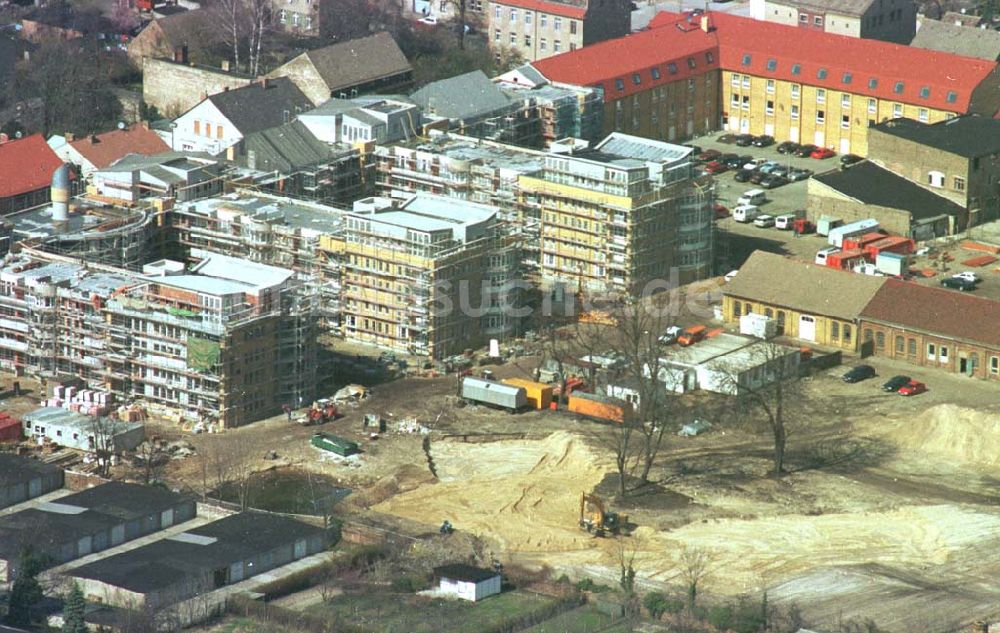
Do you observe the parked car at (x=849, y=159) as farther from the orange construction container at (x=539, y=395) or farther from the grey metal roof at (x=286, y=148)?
the orange construction container at (x=539, y=395)

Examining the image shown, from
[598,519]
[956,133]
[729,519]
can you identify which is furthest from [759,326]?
[956,133]

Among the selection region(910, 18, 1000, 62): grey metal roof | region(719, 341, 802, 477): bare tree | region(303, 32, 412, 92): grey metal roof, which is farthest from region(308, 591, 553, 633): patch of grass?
region(910, 18, 1000, 62): grey metal roof

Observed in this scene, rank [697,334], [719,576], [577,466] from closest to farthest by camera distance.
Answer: [719,576] < [577,466] < [697,334]

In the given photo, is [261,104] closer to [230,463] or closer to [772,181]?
[772,181]

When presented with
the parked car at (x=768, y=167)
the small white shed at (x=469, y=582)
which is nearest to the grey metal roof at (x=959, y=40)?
the parked car at (x=768, y=167)

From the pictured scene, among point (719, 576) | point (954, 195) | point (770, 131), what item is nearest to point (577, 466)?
point (719, 576)

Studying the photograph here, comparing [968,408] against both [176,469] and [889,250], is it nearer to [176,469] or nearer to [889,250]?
[889,250]
